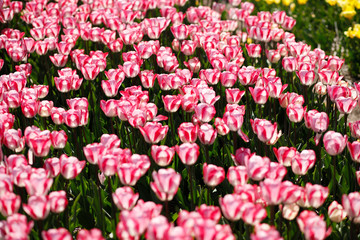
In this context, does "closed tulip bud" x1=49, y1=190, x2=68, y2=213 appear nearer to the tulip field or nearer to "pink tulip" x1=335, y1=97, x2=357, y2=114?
the tulip field

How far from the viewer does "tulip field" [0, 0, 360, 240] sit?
6.98 feet

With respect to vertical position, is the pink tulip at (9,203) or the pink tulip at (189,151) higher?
the pink tulip at (189,151)

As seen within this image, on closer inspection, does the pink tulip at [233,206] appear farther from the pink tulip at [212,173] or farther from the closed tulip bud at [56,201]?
the closed tulip bud at [56,201]

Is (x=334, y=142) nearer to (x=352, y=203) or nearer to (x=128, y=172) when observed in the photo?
(x=352, y=203)

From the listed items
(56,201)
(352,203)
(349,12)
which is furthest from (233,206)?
(349,12)

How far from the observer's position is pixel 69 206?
2.79m

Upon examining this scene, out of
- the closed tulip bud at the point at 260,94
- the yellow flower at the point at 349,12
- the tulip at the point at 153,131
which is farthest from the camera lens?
the yellow flower at the point at 349,12

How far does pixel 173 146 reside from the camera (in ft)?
10.5

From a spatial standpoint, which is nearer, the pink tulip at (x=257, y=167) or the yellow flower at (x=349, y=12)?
the pink tulip at (x=257, y=167)

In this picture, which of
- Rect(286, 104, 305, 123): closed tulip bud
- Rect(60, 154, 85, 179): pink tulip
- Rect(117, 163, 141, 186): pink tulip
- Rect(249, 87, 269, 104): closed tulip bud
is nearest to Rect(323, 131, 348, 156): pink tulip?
Rect(286, 104, 305, 123): closed tulip bud

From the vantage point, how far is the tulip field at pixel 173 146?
6.98 feet

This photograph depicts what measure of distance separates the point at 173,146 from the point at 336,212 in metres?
1.20

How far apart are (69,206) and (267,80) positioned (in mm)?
1550

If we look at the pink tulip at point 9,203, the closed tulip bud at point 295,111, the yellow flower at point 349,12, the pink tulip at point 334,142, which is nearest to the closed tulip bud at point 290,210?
the pink tulip at point 334,142
